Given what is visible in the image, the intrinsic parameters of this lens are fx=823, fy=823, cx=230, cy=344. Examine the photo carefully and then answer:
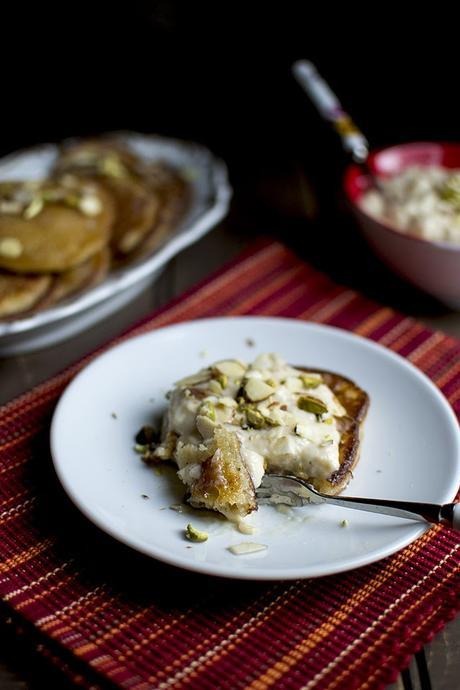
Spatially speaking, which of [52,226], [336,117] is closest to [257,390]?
[52,226]

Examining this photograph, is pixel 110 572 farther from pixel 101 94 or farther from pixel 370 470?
pixel 101 94

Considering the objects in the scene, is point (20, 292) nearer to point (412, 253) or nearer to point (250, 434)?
point (250, 434)

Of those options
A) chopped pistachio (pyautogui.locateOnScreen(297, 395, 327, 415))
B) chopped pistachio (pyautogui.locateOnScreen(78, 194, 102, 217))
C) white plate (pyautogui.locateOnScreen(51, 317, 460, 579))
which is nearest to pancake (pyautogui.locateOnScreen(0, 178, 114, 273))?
chopped pistachio (pyautogui.locateOnScreen(78, 194, 102, 217))

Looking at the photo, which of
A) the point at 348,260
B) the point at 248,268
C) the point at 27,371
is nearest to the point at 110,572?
the point at 27,371

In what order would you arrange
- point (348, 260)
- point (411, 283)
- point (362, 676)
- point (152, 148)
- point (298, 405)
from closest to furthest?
point (362, 676) → point (298, 405) → point (411, 283) → point (348, 260) → point (152, 148)

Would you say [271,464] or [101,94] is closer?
[271,464]

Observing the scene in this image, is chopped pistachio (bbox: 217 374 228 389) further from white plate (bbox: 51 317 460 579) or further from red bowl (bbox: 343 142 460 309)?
red bowl (bbox: 343 142 460 309)

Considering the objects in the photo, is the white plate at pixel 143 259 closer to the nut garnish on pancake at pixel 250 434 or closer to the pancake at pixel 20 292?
the pancake at pixel 20 292
